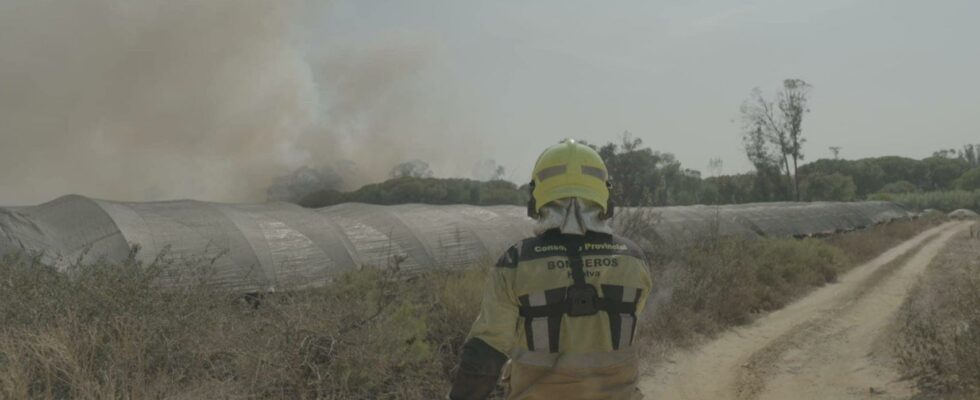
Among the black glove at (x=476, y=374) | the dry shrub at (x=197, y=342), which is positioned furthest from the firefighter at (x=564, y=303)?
the dry shrub at (x=197, y=342)

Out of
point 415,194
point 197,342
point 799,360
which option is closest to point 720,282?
point 799,360

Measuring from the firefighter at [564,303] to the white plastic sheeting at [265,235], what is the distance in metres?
4.22

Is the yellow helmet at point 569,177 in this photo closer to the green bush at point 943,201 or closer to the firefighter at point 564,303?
the firefighter at point 564,303

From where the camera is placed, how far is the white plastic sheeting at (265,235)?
8469 millimetres

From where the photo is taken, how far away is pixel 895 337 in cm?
895

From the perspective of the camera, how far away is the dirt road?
292 inches

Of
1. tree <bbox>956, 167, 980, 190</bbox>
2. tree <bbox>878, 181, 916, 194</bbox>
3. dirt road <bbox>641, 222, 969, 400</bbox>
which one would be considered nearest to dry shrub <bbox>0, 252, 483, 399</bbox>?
dirt road <bbox>641, 222, 969, 400</bbox>

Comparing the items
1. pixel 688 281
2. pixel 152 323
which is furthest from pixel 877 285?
pixel 152 323

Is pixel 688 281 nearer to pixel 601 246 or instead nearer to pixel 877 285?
pixel 877 285

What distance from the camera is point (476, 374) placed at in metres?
2.31

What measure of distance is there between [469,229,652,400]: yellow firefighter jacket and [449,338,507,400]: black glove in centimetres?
5

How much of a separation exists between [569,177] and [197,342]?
3732mm

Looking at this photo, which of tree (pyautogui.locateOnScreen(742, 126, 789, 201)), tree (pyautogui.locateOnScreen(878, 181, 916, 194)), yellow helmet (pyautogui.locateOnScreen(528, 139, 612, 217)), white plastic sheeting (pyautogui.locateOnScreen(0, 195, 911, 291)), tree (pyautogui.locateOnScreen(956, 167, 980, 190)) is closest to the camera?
yellow helmet (pyautogui.locateOnScreen(528, 139, 612, 217))

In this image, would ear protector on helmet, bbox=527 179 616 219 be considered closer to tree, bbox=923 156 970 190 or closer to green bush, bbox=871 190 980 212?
green bush, bbox=871 190 980 212
